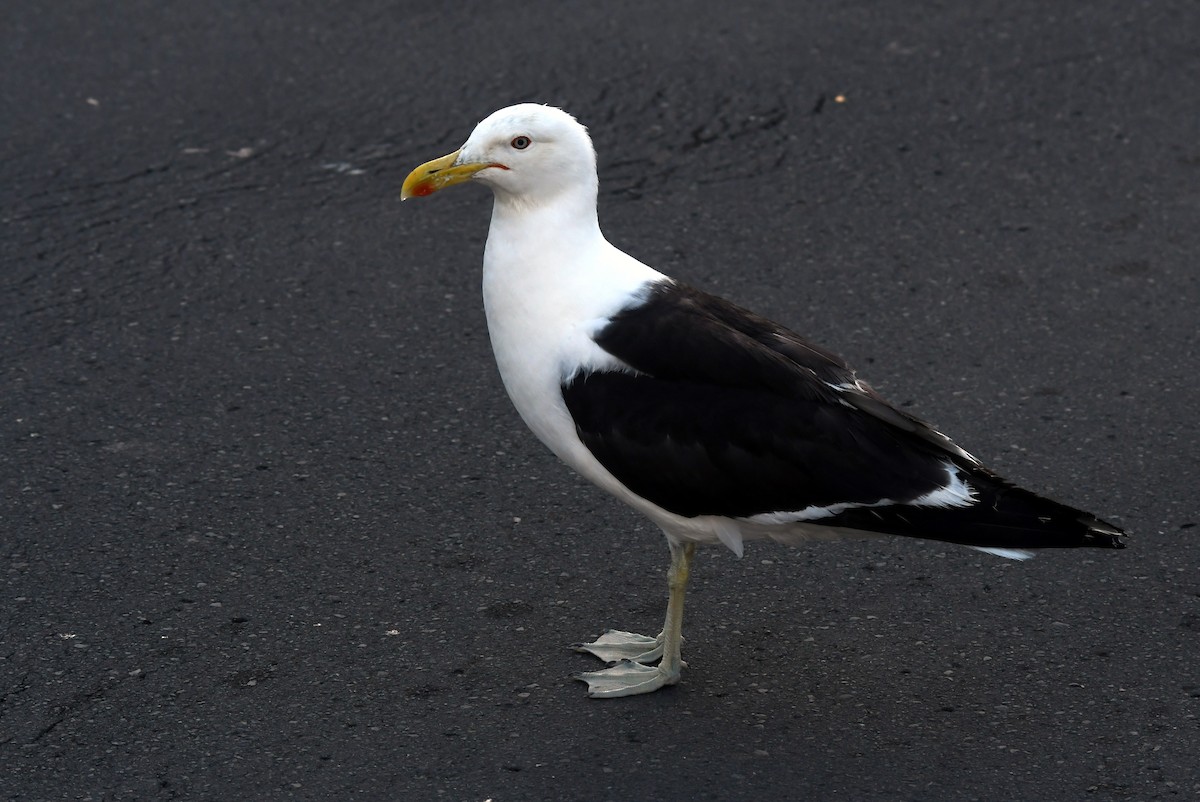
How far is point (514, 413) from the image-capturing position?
16.3ft

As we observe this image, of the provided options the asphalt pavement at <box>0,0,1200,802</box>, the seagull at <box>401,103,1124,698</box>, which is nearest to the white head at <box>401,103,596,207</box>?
the seagull at <box>401,103,1124,698</box>

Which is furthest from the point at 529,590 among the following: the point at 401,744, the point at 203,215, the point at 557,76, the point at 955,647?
the point at 557,76

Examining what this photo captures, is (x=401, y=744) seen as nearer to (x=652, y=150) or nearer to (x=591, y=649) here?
(x=591, y=649)

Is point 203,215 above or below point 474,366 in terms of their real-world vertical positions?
above

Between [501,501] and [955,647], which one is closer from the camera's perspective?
[955,647]

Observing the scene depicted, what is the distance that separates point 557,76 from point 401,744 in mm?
4141

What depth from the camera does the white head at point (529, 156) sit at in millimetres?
3775

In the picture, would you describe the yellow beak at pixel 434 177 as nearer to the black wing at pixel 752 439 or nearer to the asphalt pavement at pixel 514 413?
the black wing at pixel 752 439

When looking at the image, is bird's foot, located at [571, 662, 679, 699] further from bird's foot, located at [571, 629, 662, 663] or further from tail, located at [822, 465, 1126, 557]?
tail, located at [822, 465, 1126, 557]

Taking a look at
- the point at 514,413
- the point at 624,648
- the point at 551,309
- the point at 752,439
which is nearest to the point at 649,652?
the point at 624,648

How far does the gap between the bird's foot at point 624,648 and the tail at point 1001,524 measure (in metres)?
0.67

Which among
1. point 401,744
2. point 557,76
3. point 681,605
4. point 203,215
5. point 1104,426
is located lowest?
point 401,744

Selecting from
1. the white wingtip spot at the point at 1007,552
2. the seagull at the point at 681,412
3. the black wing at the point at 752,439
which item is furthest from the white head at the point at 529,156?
the white wingtip spot at the point at 1007,552

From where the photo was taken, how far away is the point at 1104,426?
4.81 m
